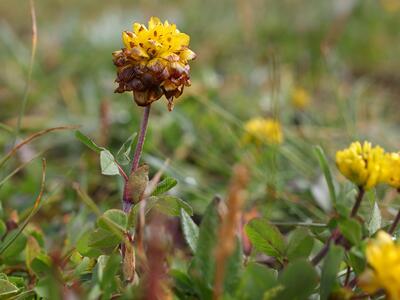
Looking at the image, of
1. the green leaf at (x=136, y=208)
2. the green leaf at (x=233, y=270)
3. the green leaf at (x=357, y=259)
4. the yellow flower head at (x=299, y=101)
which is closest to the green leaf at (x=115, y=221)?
the green leaf at (x=136, y=208)

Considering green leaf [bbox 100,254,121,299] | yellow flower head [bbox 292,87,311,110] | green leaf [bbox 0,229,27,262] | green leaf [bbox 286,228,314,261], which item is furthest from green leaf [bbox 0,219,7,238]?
yellow flower head [bbox 292,87,311,110]

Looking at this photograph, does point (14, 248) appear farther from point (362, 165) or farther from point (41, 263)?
point (362, 165)

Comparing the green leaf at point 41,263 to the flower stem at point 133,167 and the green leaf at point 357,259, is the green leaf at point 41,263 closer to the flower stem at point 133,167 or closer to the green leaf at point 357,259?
the flower stem at point 133,167

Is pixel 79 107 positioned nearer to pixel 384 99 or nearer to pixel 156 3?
pixel 384 99

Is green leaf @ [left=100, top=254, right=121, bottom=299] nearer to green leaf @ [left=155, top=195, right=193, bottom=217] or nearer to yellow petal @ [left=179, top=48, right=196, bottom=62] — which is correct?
green leaf @ [left=155, top=195, right=193, bottom=217]

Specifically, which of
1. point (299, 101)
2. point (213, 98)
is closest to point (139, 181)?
point (213, 98)

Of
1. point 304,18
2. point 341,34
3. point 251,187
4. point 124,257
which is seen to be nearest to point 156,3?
point 304,18

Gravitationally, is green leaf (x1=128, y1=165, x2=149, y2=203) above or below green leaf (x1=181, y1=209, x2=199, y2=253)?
above
